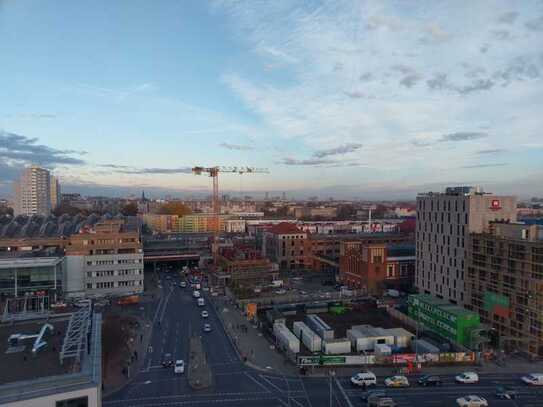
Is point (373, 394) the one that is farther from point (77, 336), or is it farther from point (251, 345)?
point (77, 336)

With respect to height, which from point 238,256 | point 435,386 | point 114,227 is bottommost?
point 435,386

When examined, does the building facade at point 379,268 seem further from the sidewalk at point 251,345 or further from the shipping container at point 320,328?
the sidewalk at point 251,345

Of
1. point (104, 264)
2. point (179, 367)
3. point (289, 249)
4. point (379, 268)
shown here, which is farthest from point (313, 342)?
point (289, 249)

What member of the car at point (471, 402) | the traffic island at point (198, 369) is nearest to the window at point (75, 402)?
the traffic island at point (198, 369)

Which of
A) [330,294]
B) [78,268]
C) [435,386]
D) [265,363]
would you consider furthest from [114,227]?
Answer: [435,386]

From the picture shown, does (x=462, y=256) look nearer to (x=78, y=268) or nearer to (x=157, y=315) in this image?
(x=157, y=315)

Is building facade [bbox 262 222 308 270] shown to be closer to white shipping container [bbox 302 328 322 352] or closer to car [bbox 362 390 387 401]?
white shipping container [bbox 302 328 322 352]
